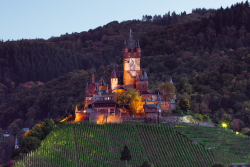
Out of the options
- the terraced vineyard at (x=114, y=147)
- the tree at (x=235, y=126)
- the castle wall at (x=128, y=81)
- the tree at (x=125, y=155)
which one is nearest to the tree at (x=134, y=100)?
the terraced vineyard at (x=114, y=147)

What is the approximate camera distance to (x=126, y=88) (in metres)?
71.9

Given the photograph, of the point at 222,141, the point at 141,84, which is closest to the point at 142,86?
the point at 141,84

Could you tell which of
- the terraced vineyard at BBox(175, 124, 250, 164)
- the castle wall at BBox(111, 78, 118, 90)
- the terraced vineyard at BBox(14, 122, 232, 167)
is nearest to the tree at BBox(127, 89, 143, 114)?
the terraced vineyard at BBox(14, 122, 232, 167)

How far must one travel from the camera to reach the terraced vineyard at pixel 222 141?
5775cm

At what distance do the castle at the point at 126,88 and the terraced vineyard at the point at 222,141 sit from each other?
5887 mm

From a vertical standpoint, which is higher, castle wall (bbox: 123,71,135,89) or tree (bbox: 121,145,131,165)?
castle wall (bbox: 123,71,135,89)

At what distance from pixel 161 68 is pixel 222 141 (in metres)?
54.2

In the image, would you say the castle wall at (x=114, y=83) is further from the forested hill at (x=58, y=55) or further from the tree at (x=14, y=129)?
the forested hill at (x=58, y=55)

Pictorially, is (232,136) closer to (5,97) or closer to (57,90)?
(57,90)

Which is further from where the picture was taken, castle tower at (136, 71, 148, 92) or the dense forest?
the dense forest

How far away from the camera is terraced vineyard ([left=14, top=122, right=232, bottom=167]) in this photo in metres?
56.0

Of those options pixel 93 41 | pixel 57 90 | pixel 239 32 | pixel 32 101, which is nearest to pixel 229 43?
pixel 239 32

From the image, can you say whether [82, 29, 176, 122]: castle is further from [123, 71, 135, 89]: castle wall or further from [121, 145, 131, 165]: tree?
[121, 145, 131, 165]: tree

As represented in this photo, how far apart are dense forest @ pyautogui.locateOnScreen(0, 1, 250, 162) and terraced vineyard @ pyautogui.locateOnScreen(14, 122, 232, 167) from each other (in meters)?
25.9
